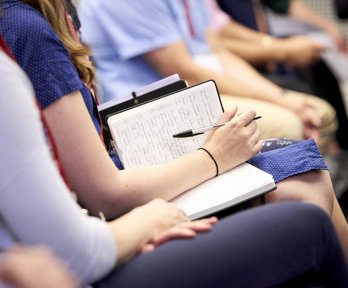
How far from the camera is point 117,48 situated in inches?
84.4

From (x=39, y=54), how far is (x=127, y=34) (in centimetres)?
94

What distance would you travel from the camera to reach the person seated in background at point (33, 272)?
2.76ft

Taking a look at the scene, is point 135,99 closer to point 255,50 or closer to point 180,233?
point 180,233

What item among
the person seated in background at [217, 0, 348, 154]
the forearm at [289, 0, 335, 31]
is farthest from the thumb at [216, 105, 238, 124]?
the forearm at [289, 0, 335, 31]

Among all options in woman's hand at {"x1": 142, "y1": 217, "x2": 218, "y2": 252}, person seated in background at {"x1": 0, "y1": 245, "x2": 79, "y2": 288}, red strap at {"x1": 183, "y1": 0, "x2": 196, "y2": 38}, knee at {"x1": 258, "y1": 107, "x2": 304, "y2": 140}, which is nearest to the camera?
person seated in background at {"x1": 0, "y1": 245, "x2": 79, "y2": 288}

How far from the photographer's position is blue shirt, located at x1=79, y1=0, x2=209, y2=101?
6.93 feet

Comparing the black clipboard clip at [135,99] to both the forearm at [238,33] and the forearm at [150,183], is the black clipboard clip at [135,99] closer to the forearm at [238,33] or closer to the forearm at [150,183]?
the forearm at [150,183]

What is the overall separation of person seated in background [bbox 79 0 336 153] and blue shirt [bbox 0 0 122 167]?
84 centimetres

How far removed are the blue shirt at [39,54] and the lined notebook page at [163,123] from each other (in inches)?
8.4

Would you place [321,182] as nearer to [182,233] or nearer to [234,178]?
[234,178]

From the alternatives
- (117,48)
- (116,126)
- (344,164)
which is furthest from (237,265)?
(344,164)

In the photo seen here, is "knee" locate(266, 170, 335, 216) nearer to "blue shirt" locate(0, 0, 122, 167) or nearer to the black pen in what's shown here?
the black pen

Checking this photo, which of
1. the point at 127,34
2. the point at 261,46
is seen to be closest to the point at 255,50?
the point at 261,46

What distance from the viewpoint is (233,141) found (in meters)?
Answer: 1.39
